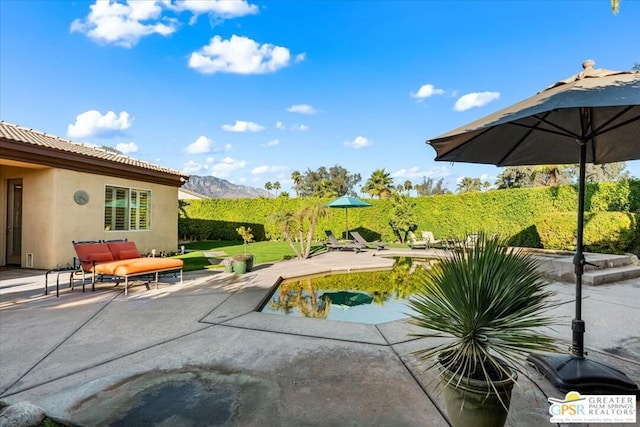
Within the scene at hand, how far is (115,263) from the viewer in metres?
7.00

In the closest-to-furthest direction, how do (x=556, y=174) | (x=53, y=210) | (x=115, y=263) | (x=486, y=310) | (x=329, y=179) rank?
(x=486, y=310)
(x=115, y=263)
(x=53, y=210)
(x=556, y=174)
(x=329, y=179)

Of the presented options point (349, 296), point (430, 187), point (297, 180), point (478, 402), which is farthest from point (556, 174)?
point (430, 187)

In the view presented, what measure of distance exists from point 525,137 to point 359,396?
358 centimetres

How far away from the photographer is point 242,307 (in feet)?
18.4

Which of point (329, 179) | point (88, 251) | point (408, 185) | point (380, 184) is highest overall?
point (329, 179)

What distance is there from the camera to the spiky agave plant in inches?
82.7

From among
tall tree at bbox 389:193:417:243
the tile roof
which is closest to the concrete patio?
the tile roof

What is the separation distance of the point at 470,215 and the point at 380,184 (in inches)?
910

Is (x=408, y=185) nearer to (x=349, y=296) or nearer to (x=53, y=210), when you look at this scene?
(x=349, y=296)

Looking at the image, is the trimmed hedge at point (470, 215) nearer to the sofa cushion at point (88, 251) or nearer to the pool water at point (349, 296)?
the pool water at point (349, 296)

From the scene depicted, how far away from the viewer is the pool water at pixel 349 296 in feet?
19.1

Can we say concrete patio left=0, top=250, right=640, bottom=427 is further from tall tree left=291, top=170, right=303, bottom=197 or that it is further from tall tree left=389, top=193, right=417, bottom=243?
tall tree left=291, top=170, right=303, bottom=197

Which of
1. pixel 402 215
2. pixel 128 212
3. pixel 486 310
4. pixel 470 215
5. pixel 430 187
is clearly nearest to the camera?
pixel 486 310

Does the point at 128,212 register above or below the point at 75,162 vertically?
below
